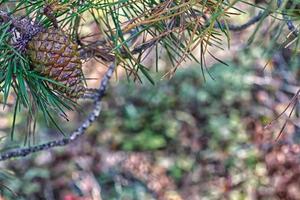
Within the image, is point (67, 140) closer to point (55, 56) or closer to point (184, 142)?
point (55, 56)

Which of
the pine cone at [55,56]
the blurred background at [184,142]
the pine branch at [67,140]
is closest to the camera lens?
the pine cone at [55,56]

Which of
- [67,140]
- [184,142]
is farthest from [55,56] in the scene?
[184,142]

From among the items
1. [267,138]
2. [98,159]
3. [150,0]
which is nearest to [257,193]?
[267,138]

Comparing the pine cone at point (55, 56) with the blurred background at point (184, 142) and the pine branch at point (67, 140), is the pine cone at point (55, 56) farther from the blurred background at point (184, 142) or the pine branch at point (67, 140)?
the blurred background at point (184, 142)

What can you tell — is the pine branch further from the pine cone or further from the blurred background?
the blurred background

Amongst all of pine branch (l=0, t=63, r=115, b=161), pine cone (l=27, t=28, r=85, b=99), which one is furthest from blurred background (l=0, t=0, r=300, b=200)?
pine cone (l=27, t=28, r=85, b=99)

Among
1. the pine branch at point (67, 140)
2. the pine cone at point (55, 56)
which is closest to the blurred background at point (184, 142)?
the pine branch at point (67, 140)

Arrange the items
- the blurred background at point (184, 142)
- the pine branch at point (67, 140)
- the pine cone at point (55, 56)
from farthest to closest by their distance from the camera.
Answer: the blurred background at point (184, 142), the pine branch at point (67, 140), the pine cone at point (55, 56)
